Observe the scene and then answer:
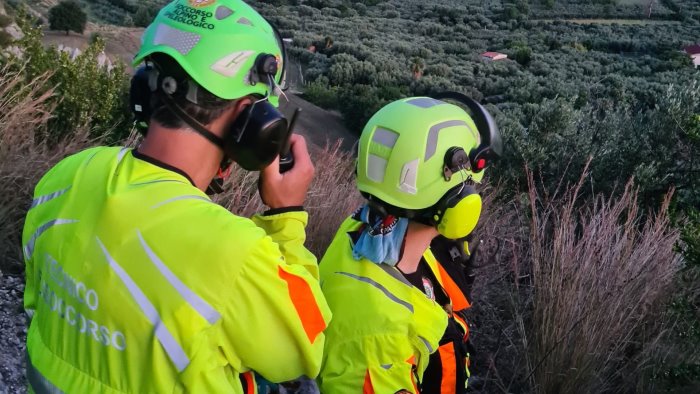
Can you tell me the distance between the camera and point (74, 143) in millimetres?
5398

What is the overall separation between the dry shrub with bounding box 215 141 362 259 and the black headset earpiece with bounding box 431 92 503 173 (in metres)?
2.00

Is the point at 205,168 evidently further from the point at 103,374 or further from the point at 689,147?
the point at 689,147

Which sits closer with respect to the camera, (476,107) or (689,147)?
(476,107)

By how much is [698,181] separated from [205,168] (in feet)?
20.3

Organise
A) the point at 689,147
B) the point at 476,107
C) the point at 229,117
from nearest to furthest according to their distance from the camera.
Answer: the point at 229,117, the point at 476,107, the point at 689,147

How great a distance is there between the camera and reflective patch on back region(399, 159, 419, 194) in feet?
7.59

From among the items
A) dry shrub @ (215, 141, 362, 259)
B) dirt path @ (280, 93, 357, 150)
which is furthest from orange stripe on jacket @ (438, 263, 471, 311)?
dirt path @ (280, 93, 357, 150)

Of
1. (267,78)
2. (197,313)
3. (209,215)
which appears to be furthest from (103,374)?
(267,78)

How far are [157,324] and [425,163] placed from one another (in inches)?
48.2

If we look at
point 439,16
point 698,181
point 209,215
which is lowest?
point 439,16

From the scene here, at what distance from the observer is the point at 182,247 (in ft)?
4.51

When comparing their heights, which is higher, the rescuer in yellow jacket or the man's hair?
the man's hair

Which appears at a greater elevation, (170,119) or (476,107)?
(170,119)

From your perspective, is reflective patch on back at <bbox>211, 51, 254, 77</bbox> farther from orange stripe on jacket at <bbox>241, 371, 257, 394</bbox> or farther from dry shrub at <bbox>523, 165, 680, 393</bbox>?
dry shrub at <bbox>523, 165, 680, 393</bbox>
